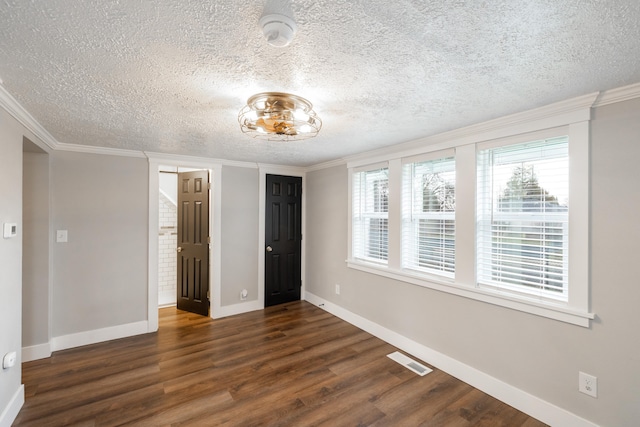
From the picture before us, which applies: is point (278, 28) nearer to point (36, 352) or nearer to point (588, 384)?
point (588, 384)

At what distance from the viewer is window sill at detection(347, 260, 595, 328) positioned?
6.31ft

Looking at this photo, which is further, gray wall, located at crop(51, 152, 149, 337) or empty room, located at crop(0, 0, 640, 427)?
gray wall, located at crop(51, 152, 149, 337)

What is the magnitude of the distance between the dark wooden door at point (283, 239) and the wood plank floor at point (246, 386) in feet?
3.76

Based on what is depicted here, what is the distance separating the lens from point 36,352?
113 inches

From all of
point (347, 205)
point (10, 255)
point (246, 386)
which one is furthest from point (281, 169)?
point (10, 255)

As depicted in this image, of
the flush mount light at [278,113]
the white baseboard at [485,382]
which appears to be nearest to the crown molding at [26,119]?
the flush mount light at [278,113]

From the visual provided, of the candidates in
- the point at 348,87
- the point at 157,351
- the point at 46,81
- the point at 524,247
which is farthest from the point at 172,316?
the point at 524,247

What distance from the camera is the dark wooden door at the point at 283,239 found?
14.8ft

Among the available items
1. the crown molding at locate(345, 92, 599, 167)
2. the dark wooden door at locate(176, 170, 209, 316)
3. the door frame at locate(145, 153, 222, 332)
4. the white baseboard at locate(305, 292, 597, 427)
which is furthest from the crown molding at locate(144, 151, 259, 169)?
the white baseboard at locate(305, 292, 597, 427)

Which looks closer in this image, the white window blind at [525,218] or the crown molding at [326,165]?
the white window blind at [525,218]

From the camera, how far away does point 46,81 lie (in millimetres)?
1639

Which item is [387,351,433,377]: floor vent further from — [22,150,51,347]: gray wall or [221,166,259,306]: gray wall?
[22,150,51,347]: gray wall

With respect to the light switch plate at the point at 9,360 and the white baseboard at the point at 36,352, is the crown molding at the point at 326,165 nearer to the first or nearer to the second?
the light switch plate at the point at 9,360

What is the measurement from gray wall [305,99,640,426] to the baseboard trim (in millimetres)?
3409
